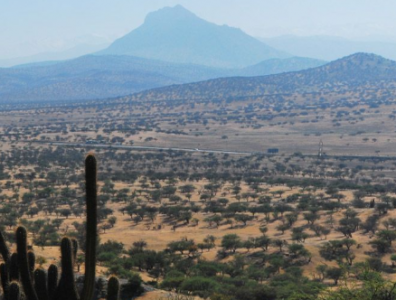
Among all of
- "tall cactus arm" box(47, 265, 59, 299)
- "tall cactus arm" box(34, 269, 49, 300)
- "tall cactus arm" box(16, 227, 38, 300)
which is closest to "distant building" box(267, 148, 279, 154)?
"tall cactus arm" box(47, 265, 59, 299)

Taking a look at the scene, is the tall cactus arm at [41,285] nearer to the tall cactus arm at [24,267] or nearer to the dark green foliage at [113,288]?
the tall cactus arm at [24,267]

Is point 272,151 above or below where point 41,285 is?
below

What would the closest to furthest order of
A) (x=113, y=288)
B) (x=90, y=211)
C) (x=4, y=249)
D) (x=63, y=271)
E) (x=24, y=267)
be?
(x=90, y=211) → (x=24, y=267) → (x=113, y=288) → (x=63, y=271) → (x=4, y=249)

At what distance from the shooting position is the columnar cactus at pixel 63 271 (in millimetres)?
8062

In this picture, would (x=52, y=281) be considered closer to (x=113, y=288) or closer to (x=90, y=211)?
(x=113, y=288)

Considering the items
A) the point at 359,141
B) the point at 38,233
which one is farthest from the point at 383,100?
the point at 38,233

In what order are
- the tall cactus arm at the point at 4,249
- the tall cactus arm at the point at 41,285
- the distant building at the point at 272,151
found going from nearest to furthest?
1. the tall cactus arm at the point at 41,285
2. the tall cactus arm at the point at 4,249
3. the distant building at the point at 272,151

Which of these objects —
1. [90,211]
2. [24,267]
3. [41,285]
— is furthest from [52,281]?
[90,211]

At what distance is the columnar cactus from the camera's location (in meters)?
8.06

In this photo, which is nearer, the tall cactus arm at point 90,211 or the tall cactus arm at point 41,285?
the tall cactus arm at point 90,211

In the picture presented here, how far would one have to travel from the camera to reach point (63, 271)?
956cm

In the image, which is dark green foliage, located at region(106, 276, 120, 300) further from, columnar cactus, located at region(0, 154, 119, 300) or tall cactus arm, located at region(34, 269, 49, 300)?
tall cactus arm, located at region(34, 269, 49, 300)

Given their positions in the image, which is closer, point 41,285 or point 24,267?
point 24,267

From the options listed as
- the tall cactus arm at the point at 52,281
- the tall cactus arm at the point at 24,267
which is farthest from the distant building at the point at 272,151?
the tall cactus arm at the point at 24,267
